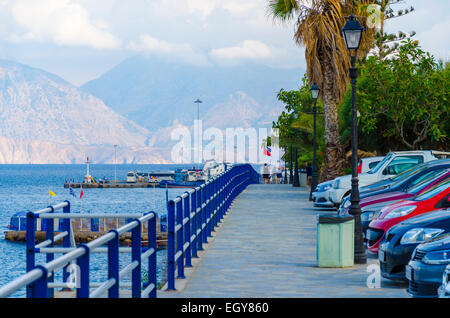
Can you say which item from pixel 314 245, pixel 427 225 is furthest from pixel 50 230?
pixel 314 245

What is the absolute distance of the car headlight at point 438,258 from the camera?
29.6 ft

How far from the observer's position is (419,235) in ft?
34.6

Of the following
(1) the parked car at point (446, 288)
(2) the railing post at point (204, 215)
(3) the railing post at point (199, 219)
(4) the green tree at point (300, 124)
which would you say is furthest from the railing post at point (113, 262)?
(4) the green tree at point (300, 124)

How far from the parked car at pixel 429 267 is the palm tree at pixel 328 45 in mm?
23397

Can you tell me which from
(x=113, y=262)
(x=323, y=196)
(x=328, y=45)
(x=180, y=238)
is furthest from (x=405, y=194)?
(x=328, y=45)

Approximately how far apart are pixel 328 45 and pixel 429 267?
941 inches

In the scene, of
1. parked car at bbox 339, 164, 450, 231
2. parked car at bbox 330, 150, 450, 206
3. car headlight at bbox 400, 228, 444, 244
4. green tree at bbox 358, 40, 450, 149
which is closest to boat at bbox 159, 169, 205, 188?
green tree at bbox 358, 40, 450, 149

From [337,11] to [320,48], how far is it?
1.65 metres

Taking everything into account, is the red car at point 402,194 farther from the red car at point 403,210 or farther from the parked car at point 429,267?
the parked car at point 429,267

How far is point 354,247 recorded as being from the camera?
523 inches

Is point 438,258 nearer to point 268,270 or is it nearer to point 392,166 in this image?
point 268,270

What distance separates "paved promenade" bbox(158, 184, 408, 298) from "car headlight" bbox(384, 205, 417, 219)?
90cm

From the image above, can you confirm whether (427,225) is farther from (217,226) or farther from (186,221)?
(217,226)

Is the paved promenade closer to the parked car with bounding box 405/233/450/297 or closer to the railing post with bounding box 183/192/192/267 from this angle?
the railing post with bounding box 183/192/192/267
